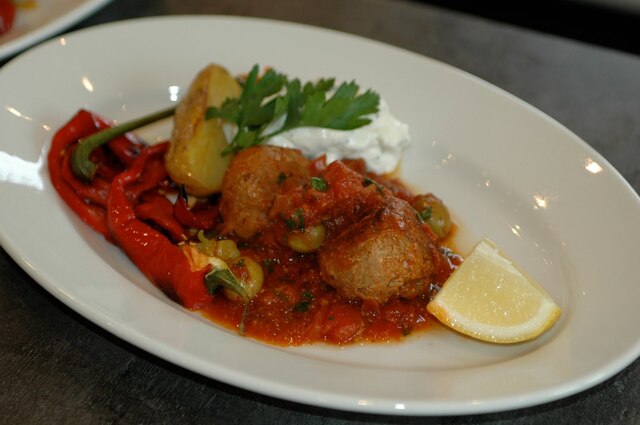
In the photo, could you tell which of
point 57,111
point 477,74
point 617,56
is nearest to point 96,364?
point 57,111

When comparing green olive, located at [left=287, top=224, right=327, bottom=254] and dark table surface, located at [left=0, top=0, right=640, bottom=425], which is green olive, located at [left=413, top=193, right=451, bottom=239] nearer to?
green olive, located at [left=287, top=224, right=327, bottom=254]

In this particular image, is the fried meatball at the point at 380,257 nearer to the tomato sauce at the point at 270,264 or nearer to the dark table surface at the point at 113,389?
the tomato sauce at the point at 270,264

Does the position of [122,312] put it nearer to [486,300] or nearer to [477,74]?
[486,300]

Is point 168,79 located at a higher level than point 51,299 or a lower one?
higher

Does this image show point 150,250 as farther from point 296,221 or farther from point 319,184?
point 319,184

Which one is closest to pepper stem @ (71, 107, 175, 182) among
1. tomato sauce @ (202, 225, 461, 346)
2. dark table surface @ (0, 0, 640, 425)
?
dark table surface @ (0, 0, 640, 425)
